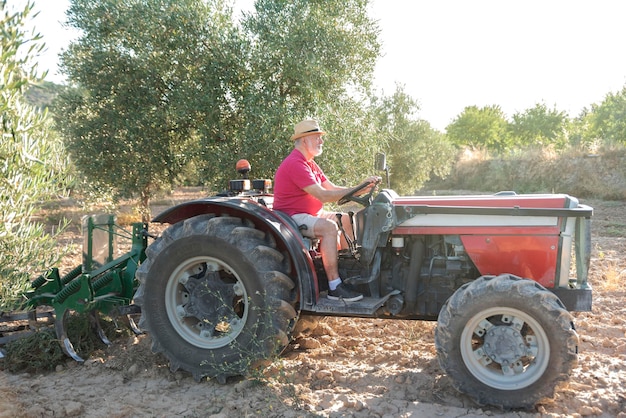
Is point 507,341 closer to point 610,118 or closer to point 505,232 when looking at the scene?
point 505,232

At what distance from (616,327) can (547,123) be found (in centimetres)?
4579

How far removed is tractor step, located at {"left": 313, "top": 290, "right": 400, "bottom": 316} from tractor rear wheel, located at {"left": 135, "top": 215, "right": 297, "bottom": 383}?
23 cm

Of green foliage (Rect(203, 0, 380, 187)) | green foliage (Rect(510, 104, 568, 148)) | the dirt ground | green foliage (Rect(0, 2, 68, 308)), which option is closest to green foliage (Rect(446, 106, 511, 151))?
green foliage (Rect(510, 104, 568, 148))

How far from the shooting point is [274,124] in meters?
8.78

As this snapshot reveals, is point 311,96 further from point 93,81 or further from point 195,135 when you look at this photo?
point 93,81

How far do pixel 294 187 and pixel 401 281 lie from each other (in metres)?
1.13

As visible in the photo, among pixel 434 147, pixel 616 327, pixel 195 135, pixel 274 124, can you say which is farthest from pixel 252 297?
pixel 434 147

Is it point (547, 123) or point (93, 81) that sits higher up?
point (547, 123)

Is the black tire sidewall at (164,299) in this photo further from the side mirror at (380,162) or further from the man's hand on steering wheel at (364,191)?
the side mirror at (380,162)

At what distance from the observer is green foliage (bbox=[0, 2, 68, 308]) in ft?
10.2

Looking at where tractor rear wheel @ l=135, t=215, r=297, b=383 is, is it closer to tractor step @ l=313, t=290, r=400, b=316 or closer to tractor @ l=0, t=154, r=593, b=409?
tractor @ l=0, t=154, r=593, b=409

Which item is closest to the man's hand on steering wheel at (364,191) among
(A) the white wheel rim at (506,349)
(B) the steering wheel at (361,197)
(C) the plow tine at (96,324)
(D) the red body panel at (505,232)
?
(B) the steering wheel at (361,197)

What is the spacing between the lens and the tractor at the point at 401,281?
356 centimetres

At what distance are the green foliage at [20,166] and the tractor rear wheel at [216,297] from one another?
2.92 feet
